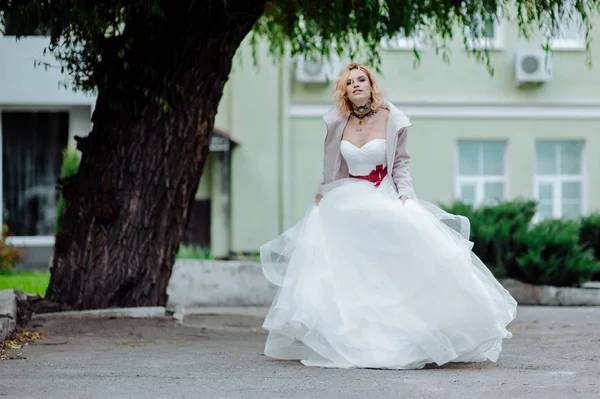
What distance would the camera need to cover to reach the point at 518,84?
80.4ft

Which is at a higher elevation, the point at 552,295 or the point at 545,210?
the point at 545,210

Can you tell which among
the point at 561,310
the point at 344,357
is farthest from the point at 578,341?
the point at 561,310

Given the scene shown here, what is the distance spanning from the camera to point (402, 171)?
8195mm

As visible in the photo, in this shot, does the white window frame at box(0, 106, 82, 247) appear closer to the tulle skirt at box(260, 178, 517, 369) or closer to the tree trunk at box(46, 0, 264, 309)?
the tree trunk at box(46, 0, 264, 309)

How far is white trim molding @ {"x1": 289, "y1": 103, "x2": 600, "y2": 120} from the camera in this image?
24.3 metres

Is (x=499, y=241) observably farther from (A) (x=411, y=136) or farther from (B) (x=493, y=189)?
(B) (x=493, y=189)

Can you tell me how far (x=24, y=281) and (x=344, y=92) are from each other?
10.1 m

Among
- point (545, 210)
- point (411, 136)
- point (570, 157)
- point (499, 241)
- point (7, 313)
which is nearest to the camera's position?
point (7, 313)

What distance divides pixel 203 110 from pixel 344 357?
3.83 meters

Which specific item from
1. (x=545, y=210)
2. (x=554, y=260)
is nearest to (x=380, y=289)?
(x=554, y=260)

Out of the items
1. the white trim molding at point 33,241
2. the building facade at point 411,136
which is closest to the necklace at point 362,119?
the building facade at point 411,136

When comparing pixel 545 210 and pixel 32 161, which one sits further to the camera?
pixel 545 210

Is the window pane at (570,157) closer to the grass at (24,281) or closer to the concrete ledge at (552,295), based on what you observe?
the concrete ledge at (552,295)

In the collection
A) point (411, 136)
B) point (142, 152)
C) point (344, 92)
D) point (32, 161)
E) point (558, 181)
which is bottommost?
point (558, 181)
